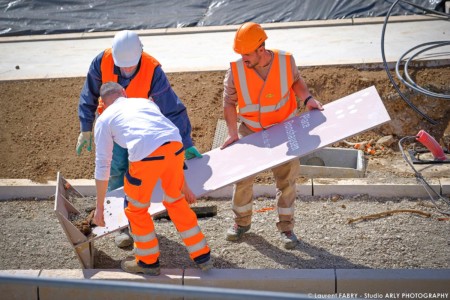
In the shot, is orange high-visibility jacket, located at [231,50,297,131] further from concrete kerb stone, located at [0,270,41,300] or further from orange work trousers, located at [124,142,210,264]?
concrete kerb stone, located at [0,270,41,300]

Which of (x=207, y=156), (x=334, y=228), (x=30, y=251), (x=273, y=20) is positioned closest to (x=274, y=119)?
(x=207, y=156)

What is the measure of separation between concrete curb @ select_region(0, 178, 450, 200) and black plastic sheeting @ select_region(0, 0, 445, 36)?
478 cm

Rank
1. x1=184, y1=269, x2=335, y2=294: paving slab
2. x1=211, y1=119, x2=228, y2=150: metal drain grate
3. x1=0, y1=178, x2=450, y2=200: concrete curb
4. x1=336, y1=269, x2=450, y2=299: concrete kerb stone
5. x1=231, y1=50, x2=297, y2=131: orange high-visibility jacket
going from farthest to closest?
x1=211, y1=119, x2=228, y2=150: metal drain grate < x1=0, y1=178, x2=450, y2=200: concrete curb < x1=231, y1=50, x2=297, y2=131: orange high-visibility jacket < x1=184, y1=269, x2=335, y2=294: paving slab < x1=336, y1=269, x2=450, y2=299: concrete kerb stone

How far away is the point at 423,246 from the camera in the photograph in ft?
20.5

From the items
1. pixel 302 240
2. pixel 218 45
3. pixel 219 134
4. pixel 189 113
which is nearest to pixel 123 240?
pixel 302 240

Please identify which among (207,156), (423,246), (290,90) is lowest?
(423,246)

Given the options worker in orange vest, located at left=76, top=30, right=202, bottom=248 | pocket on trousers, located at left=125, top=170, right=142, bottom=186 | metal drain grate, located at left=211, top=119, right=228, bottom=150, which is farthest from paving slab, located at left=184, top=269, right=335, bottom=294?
metal drain grate, located at left=211, top=119, right=228, bottom=150

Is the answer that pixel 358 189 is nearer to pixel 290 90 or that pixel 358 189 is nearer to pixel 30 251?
pixel 290 90

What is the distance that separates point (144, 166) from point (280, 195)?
147 centimetres

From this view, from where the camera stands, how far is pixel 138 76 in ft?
20.1

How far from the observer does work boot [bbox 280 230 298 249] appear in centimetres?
634

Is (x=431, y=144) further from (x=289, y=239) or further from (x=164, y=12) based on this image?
(x=164, y=12)

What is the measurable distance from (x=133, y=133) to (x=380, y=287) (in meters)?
2.26

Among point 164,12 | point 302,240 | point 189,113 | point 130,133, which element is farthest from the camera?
point 164,12
